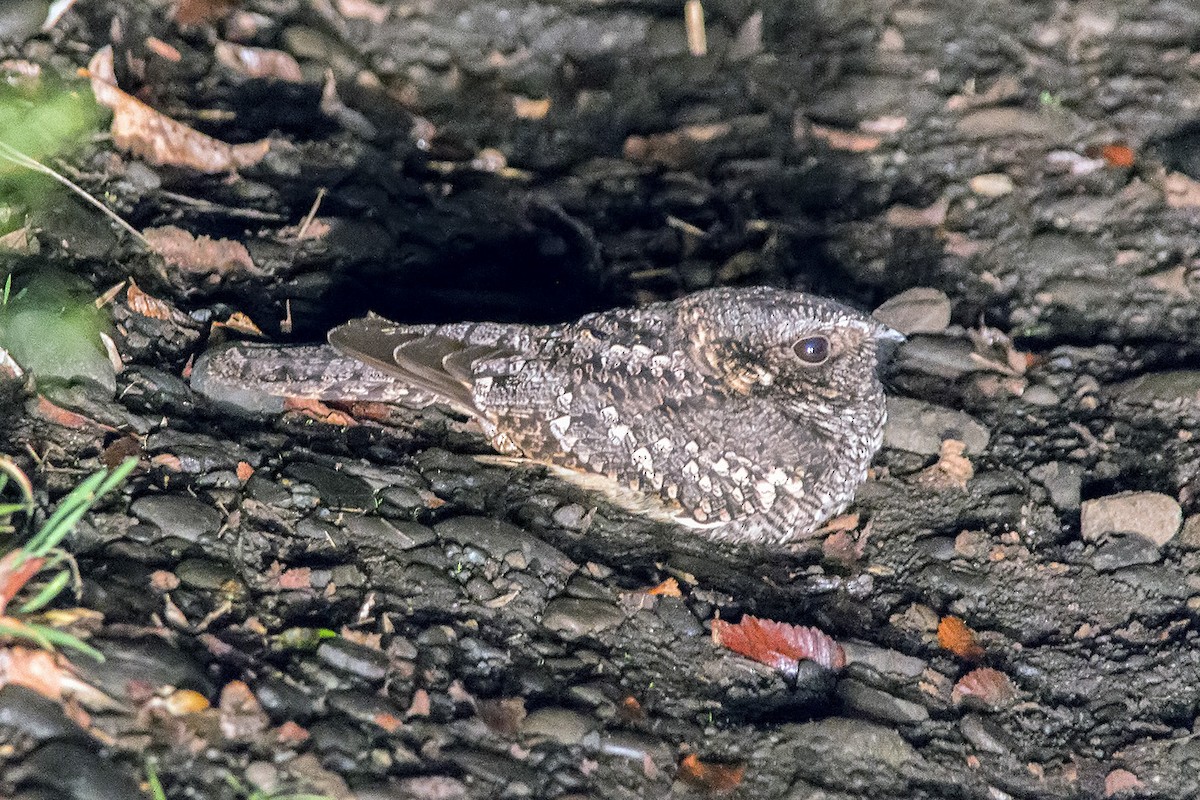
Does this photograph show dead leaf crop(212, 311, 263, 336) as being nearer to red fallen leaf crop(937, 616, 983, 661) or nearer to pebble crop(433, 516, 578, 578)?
pebble crop(433, 516, 578, 578)

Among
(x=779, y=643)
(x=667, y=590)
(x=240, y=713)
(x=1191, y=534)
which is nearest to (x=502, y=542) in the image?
(x=667, y=590)

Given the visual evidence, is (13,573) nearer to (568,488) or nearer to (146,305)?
(146,305)

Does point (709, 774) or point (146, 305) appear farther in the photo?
point (146, 305)

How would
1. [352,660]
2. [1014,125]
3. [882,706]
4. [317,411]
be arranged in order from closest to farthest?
[352,660] < [882,706] < [317,411] < [1014,125]

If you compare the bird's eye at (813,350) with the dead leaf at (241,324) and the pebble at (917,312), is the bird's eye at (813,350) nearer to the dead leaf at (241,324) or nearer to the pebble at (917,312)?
the pebble at (917,312)

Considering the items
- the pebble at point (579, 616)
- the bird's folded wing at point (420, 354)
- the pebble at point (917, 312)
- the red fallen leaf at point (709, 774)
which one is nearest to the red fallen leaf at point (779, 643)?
the pebble at point (579, 616)

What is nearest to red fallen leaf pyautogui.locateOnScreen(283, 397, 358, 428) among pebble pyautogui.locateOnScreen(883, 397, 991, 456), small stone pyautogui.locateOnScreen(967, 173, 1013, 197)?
pebble pyautogui.locateOnScreen(883, 397, 991, 456)

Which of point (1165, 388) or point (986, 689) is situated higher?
point (1165, 388)
